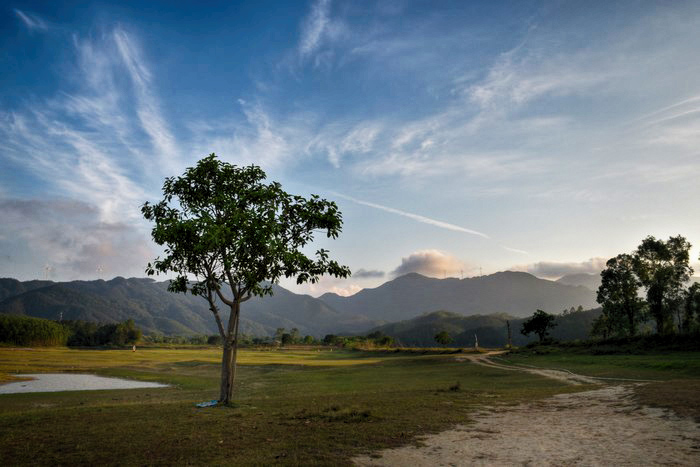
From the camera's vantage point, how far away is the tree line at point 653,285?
271 ft

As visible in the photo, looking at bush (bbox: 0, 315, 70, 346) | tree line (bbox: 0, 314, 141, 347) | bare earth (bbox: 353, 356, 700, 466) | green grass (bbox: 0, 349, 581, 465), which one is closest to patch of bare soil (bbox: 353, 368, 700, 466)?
bare earth (bbox: 353, 356, 700, 466)

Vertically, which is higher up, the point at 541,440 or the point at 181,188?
the point at 181,188

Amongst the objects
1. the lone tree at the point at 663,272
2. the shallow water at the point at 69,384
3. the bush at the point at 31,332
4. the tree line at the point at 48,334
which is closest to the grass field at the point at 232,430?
the shallow water at the point at 69,384

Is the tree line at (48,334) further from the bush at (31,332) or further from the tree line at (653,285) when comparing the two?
the tree line at (653,285)

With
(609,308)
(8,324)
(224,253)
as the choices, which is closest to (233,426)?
(224,253)

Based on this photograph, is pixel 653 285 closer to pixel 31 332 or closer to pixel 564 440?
pixel 564 440

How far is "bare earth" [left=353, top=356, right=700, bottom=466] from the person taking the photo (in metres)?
12.2

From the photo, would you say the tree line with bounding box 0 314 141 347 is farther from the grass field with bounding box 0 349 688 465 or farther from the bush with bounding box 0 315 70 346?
the grass field with bounding box 0 349 688 465

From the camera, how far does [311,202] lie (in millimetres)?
26078

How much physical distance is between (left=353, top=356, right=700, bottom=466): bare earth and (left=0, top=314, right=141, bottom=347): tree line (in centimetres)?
20106

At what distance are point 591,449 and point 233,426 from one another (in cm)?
1353

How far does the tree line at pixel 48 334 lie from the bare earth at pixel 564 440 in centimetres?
20106

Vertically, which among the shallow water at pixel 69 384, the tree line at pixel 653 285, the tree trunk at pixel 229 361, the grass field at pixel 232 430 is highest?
the tree line at pixel 653 285

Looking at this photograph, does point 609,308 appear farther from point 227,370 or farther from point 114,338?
point 114,338
